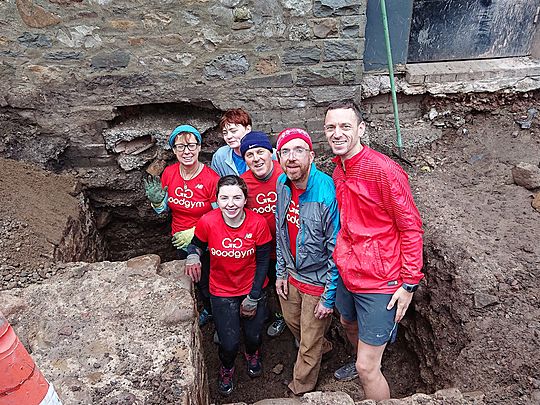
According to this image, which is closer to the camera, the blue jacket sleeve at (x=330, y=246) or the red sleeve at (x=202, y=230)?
the blue jacket sleeve at (x=330, y=246)

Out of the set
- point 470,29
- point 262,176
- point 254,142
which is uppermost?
point 470,29

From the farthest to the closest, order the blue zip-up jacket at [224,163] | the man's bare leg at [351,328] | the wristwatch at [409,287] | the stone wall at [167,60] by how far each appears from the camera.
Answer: the stone wall at [167,60] → the blue zip-up jacket at [224,163] → the man's bare leg at [351,328] → the wristwatch at [409,287]

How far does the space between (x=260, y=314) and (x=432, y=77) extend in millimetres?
2793

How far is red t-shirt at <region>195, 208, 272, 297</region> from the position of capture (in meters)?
2.99

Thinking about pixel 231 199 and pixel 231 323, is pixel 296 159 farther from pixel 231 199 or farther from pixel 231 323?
pixel 231 323

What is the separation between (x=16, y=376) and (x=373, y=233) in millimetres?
1765

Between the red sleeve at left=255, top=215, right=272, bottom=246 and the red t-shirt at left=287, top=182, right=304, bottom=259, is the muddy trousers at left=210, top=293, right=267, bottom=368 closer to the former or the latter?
the red sleeve at left=255, top=215, right=272, bottom=246

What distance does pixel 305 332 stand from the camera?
119 inches

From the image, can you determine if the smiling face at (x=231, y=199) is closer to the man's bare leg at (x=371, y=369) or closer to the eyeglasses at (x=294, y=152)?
the eyeglasses at (x=294, y=152)

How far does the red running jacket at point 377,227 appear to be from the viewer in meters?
2.36

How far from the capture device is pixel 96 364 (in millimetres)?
2242

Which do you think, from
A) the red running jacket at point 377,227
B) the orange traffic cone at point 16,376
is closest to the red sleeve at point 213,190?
the red running jacket at point 377,227

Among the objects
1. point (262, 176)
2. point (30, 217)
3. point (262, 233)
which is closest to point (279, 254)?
point (262, 233)

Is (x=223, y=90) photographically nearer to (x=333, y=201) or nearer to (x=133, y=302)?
(x=333, y=201)
